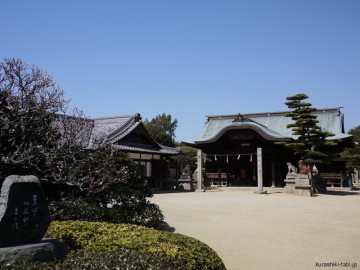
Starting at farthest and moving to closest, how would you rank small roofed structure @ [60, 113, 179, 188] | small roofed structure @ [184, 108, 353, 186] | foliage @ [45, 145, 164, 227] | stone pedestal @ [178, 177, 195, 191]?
stone pedestal @ [178, 177, 195, 191] → small roofed structure @ [184, 108, 353, 186] → small roofed structure @ [60, 113, 179, 188] → foliage @ [45, 145, 164, 227]

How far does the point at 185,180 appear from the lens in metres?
29.6

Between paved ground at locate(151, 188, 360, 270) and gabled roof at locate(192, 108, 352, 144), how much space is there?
569 inches

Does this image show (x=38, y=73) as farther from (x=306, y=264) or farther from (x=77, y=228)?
(x=306, y=264)

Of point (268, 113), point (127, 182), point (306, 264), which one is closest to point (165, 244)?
point (306, 264)

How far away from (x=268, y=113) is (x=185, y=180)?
13232 millimetres

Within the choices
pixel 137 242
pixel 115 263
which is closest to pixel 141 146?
pixel 137 242

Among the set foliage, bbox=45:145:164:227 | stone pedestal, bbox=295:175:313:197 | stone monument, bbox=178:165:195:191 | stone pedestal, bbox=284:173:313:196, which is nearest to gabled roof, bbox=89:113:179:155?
stone monument, bbox=178:165:195:191

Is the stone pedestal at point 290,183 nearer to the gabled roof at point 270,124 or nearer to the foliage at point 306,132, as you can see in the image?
the foliage at point 306,132

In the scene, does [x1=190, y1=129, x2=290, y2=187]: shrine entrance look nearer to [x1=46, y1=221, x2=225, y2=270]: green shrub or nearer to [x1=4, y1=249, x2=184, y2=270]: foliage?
[x1=46, y1=221, x2=225, y2=270]: green shrub

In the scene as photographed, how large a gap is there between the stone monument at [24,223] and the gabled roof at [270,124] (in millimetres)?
23903

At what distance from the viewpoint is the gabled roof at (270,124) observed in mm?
28286

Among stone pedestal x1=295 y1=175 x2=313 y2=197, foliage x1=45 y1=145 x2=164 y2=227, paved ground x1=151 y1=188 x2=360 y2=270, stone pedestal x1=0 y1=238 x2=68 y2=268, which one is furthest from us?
stone pedestal x1=295 y1=175 x2=313 y2=197

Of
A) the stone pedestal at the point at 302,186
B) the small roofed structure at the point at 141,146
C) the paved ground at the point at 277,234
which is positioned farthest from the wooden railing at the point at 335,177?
Result: the paved ground at the point at 277,234

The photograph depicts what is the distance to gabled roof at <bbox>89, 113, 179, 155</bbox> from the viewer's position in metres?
24.9
